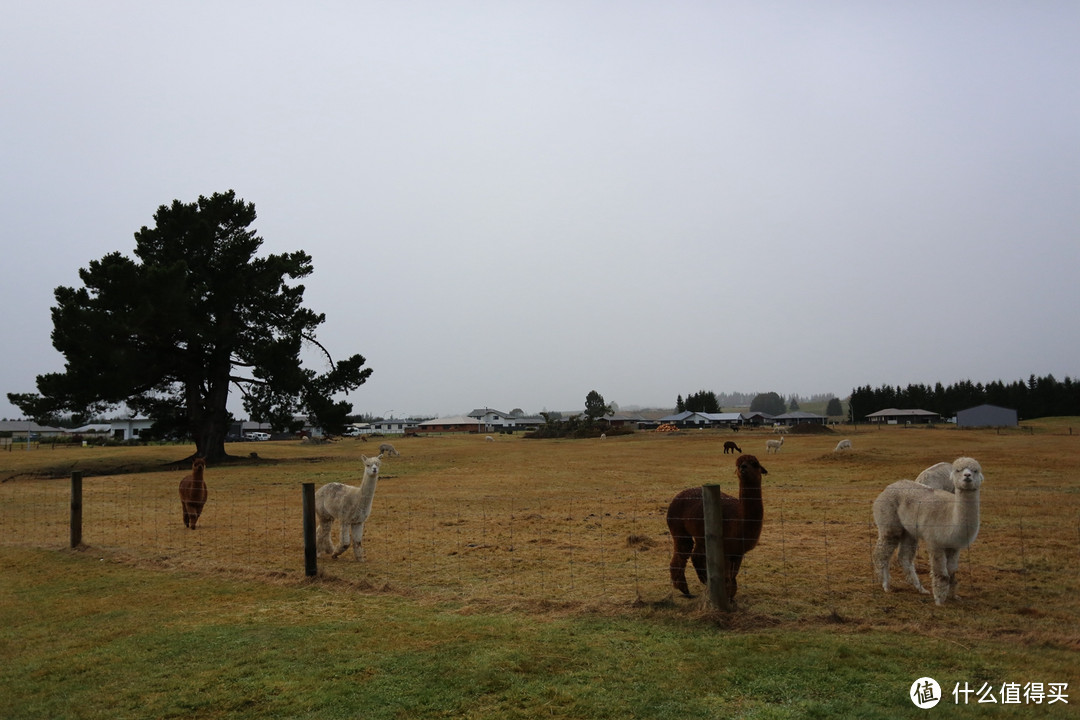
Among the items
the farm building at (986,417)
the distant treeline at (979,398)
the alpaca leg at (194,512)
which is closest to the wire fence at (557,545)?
the alpaca leg at (194,512)

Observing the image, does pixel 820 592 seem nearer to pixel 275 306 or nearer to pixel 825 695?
pixel 825 695

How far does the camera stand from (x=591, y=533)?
12953 millimetres

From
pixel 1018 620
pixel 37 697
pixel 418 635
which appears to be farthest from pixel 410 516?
pixel 1018 620

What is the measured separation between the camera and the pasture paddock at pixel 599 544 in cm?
769

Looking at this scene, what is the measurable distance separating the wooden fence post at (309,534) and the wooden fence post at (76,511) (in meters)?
5.59

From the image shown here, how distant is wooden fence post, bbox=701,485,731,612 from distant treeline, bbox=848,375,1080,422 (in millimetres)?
97099

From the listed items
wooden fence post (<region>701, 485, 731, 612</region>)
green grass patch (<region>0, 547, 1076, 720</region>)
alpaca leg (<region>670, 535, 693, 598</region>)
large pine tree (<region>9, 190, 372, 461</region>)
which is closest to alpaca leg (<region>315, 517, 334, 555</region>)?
green grass patch (<region>0, 547, 1076, 720</region>)

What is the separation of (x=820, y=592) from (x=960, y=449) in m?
34.3

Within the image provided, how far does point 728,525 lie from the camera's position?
769cm

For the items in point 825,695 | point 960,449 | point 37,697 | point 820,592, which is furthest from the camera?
point 960,449

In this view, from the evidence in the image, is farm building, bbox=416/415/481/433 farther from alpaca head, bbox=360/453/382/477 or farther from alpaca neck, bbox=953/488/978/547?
alpaca neck, bbox=953/488/978/547

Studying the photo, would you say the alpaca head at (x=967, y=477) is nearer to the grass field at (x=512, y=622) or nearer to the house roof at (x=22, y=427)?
the grass field at (x=512, y=622)

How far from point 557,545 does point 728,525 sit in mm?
4650

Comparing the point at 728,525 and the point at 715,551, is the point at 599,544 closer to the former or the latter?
the point at 728,525
